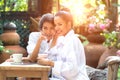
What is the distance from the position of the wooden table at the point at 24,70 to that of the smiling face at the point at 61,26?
0.36 m

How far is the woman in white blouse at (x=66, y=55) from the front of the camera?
2740mm

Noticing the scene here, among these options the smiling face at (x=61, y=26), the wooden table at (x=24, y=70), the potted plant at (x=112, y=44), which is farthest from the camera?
the potted plant at (x=112, y=44)

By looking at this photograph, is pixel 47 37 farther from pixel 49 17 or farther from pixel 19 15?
pixel 19 15

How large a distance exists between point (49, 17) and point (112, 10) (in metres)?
3.35

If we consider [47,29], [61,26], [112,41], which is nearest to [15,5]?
[112,41]

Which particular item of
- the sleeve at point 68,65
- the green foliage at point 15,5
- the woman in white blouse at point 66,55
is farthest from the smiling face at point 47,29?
the green foliage at point 15,5

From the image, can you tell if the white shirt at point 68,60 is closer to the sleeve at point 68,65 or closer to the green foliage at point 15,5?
the sleeve at point 68,65

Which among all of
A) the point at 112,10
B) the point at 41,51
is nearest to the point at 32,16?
the point at 112,10

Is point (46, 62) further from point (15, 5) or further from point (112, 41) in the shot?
point (15, 5)

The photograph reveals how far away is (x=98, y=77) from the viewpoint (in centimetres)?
410

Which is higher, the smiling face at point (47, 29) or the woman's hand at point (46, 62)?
the smiling face at point (47, 29)

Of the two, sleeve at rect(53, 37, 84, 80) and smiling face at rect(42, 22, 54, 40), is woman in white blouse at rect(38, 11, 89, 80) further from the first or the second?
smiling face at rect(42, 22, 54, 40)

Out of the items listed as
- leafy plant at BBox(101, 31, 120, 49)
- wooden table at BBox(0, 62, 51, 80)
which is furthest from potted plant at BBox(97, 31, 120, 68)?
wooden table at BBox(0, 62, 51, 80)

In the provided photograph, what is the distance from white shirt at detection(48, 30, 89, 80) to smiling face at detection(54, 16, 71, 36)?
0.03 m
